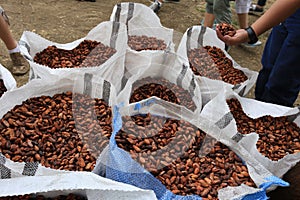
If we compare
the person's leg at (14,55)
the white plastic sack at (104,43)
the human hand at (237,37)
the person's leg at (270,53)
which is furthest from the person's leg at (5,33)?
the person's leg at (270,53)

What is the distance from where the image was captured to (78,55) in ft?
6.33

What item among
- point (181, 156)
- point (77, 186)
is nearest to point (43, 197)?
point (77, 186)

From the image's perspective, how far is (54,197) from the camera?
124cm

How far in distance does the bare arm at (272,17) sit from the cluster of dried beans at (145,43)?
436 millimetres

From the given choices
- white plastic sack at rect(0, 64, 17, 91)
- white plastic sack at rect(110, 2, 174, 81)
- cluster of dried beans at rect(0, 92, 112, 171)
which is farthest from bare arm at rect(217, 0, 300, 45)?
white plastic sack at rect(0, 64, 17, 91)

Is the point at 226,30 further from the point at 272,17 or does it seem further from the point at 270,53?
the point at 270,53

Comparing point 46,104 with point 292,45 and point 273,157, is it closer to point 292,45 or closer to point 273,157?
point 273,157

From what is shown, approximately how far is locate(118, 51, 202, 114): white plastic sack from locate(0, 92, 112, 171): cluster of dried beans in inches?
11.7

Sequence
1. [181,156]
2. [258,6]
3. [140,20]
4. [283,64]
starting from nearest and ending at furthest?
[181,156]
[283,64]
[140,20]
[258,6]

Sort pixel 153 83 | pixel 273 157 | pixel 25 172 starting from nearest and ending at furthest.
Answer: pixel 25 172, pixel 273 157, pixel 153 83

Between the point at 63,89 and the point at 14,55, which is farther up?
the point at 63,89

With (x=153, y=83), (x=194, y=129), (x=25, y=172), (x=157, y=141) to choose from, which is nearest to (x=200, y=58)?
(x=153, y=83)

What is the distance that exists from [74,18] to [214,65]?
2244mm

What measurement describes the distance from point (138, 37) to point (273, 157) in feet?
3.89
